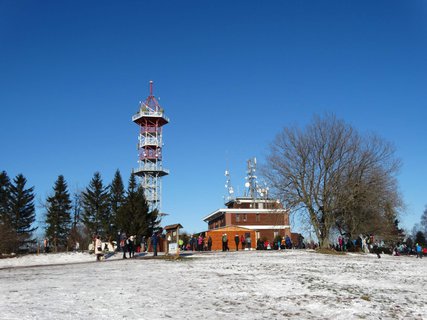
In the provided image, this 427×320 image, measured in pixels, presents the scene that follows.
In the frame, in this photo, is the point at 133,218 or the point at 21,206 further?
the point at 21,206

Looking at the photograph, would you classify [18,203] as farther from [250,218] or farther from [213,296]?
[213,296]

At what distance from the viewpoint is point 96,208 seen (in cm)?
6316

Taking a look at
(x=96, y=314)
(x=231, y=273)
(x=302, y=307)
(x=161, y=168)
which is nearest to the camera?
(x=96, y=314)

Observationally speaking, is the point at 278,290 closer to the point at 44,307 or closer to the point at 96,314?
the point at 96,314

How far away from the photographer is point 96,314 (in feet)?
29.4

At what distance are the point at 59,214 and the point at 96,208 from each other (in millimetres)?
5449

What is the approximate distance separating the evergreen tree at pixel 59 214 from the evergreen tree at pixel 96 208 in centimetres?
272

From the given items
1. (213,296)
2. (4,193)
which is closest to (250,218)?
(4,193)

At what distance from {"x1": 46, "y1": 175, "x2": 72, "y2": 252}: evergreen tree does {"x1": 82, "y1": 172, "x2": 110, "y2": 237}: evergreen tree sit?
2.72 meters

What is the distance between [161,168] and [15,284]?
63868 mm

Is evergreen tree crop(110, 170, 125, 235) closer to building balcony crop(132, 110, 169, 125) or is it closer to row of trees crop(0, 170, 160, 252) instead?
row of trees crop(0, 170, 160, 252)

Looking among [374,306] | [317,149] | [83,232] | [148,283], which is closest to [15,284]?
[148,283]

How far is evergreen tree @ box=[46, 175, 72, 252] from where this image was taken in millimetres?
61719

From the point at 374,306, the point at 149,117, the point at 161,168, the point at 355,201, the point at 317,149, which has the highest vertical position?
the point at 149,117
